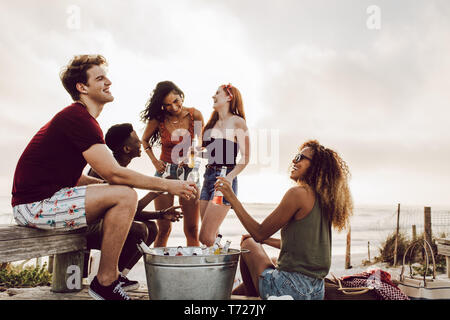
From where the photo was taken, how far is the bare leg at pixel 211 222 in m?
4.09

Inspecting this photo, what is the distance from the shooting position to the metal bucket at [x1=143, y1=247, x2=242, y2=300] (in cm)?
254

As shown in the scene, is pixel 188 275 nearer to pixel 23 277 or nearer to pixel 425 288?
pixel 425 288

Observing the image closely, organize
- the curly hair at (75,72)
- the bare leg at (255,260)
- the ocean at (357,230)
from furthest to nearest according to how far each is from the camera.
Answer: the ocean at (357,230) < the curly hair at (75,72) < the bare leg at (255,260)

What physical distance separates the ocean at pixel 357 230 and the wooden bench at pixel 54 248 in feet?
7.67

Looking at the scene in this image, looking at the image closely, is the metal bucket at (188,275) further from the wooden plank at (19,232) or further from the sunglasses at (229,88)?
the sunglasses at (229,88)

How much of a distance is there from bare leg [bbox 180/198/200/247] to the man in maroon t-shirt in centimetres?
173

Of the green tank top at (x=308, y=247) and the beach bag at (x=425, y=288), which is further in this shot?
the beach bag at (x=425, y=288)

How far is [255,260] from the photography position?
3.04 metres

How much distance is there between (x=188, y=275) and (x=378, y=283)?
4.87 feet

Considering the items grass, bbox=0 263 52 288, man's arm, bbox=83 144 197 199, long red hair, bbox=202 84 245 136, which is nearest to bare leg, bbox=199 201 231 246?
long red hair, bbox=202 84 245 136

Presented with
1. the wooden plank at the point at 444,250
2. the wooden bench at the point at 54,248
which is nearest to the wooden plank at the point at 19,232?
the wooden bench at the point at 54,248

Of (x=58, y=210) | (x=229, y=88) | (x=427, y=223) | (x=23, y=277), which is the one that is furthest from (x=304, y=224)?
(x=427, y=223)
